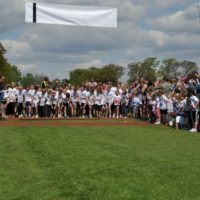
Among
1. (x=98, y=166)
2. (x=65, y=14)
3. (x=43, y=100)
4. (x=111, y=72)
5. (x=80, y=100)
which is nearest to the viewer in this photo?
(x=98, y=166)

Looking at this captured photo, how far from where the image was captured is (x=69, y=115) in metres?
26.5

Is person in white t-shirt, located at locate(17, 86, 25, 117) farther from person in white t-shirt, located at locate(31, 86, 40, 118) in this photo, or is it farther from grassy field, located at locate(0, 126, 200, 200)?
grassy field, located at locate(0, 126, 200, 200)

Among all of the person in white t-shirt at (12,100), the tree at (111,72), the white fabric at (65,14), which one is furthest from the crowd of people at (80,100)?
the tree at (111,72)

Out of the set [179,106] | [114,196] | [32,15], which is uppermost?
[32,15]

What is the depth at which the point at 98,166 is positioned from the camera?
9.77m

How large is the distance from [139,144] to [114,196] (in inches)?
255

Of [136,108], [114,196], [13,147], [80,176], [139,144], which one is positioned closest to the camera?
[114,196]

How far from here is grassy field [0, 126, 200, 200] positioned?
753 cm

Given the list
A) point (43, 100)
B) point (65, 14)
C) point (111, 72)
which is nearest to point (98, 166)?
point (65, 14)

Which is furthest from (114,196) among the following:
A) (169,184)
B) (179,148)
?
(179,148)

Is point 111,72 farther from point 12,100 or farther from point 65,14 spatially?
point 65,14

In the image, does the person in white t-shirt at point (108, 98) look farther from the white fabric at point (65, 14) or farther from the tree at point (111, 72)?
the tree at point (111, 72)

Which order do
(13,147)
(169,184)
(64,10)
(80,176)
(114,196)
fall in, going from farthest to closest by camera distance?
(64,10)
(13,147)
(80,176)
(169,184)
(114,196)

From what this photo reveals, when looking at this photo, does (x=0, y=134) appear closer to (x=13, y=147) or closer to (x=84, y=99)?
(x=13, y=147)
